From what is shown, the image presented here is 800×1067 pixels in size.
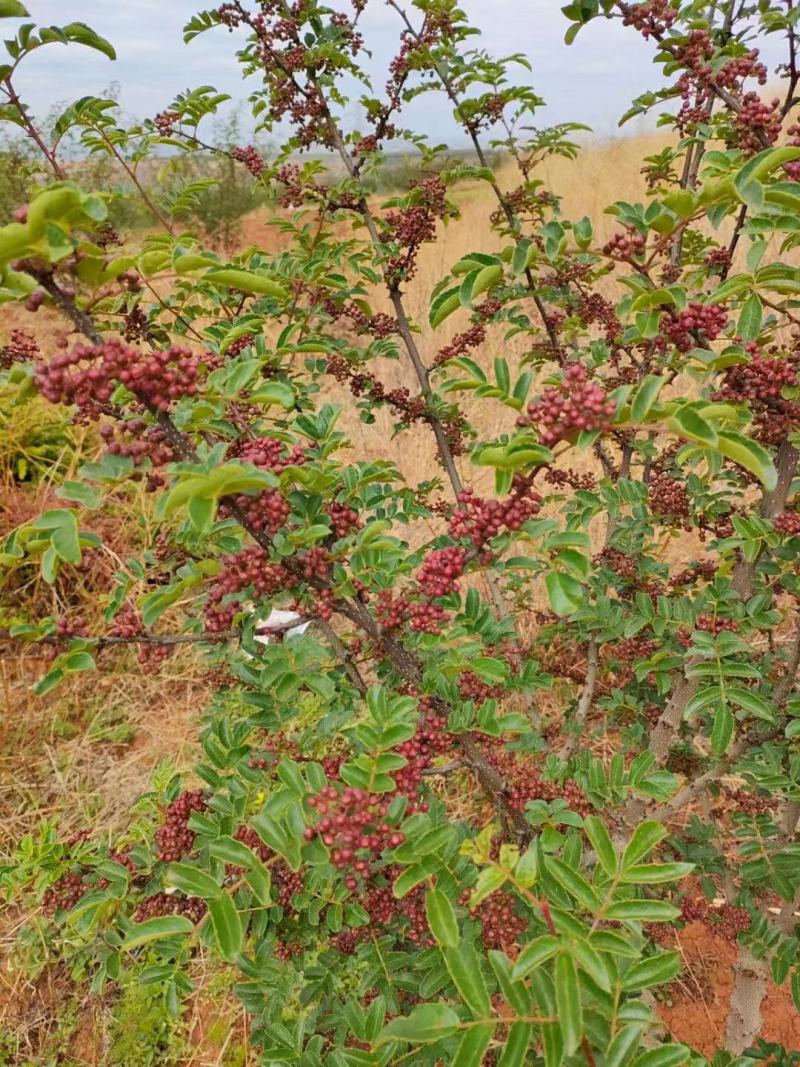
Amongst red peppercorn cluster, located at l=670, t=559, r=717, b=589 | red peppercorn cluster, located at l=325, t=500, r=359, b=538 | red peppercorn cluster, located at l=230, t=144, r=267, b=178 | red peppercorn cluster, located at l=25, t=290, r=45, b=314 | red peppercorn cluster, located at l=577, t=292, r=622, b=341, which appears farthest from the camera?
red peppercorn cluster, located at l=230, t=144, r=267, b=178

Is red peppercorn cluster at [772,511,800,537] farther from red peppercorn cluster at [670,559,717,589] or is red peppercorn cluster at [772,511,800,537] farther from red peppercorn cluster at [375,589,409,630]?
red peppercorn cluster at [375,589,409,630]

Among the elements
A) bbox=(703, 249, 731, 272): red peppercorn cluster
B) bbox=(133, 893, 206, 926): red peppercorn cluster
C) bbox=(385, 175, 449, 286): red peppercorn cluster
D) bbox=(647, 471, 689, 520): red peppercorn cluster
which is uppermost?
bbox=(385, 175, 449, 286): red peppercorn cluster

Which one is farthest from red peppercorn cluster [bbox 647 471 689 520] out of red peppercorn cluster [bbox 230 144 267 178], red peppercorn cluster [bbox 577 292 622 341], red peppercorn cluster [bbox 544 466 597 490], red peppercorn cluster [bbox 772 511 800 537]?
red peppercorn cluster [bbox 230 144 267 178]

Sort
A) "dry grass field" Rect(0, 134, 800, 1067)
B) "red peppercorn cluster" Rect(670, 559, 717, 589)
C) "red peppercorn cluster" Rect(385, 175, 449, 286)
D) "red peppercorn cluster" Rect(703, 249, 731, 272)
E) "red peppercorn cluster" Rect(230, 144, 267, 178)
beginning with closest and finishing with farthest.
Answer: "red peppercorn cluster" Rect(703, 249, 731, 272), "red peppercorn cluster" Rect(670, 559, 717, 589), "red peppercorn cluster" Rect(385, 175, 449, 286), "red peppercorn cluster" Rect(230, 144, 267, 178), "dry grass field" Rect(0, 134, 800, 1067)

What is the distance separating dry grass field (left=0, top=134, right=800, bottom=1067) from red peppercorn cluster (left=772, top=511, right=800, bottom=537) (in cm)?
150

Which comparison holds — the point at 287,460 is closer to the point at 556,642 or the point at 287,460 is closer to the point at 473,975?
the point at 473,975

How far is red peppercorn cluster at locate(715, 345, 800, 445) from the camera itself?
1.32 m

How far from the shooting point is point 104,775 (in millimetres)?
3734

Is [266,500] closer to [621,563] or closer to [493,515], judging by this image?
[493,515]

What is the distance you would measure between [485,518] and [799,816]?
59.2 inches

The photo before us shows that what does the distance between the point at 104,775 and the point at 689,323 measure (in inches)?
146

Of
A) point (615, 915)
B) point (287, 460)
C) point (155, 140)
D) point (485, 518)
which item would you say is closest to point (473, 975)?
point (615, 915)

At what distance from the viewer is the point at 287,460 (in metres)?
1.15

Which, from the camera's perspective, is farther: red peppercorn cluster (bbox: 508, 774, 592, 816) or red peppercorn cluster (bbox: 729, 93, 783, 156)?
red peppercorn cluster (bbox: 508, 774, 592, 816)
